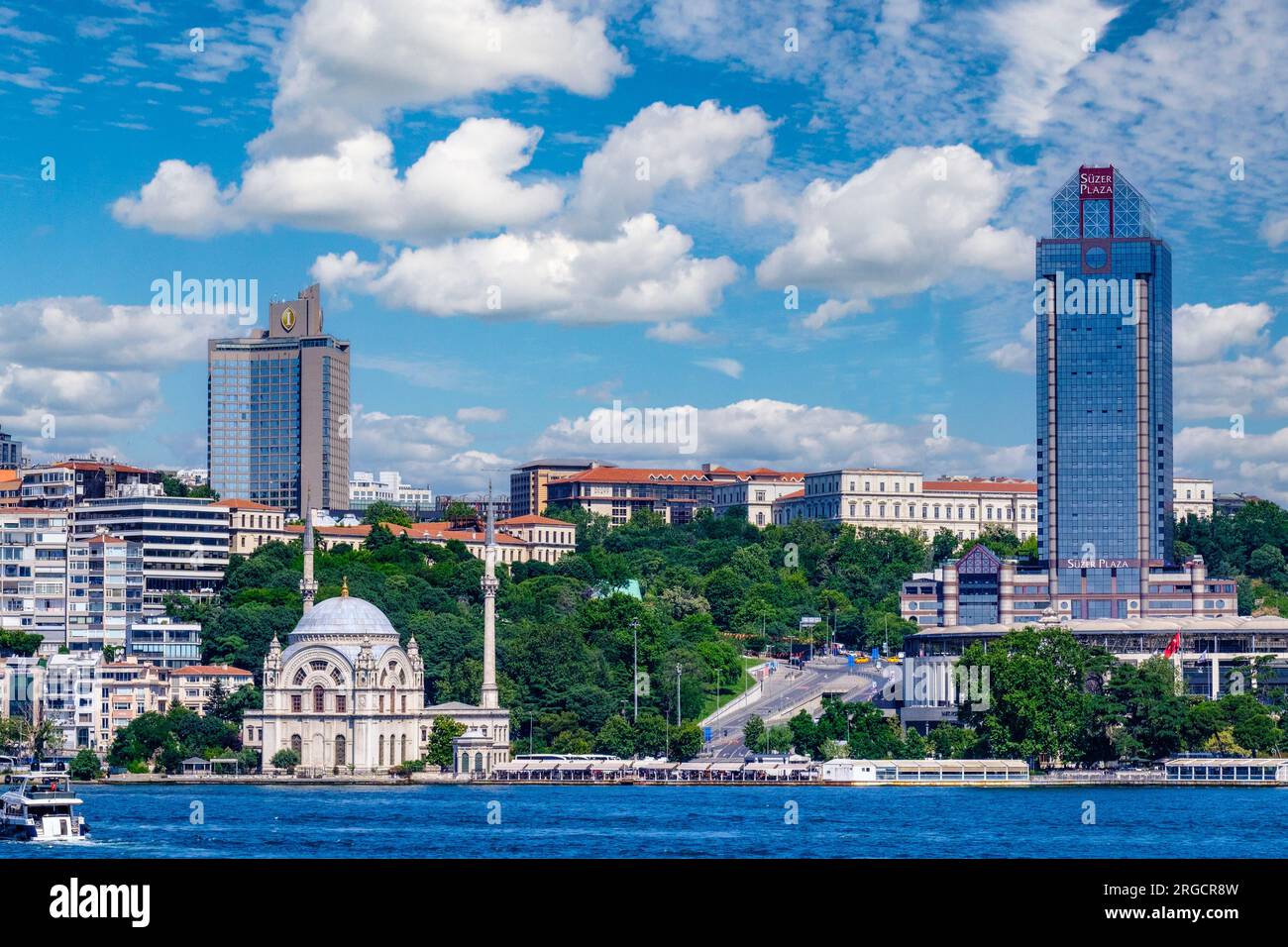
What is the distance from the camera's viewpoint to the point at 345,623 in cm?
8938

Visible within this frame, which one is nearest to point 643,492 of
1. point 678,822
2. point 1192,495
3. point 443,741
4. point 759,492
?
point 759,492

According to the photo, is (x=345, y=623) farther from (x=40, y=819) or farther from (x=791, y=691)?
(x=40, y=819)

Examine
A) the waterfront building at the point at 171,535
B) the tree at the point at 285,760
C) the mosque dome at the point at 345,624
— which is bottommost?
the tree at the point at 285,760

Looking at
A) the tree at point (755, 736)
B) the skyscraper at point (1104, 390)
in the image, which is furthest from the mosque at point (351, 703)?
the skyscraper at point (1104, 390)

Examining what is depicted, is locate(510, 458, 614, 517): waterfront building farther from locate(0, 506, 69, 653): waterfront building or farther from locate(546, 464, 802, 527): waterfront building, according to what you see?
locate(0, 506, 69, 653): waterfront building

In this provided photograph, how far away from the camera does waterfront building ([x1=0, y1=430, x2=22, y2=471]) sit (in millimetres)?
163625

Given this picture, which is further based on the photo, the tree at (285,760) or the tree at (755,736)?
the tree at (285,760)

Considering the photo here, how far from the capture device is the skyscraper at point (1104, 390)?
10475 centimetres

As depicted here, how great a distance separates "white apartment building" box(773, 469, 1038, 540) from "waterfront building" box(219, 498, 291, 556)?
39121 millimetres

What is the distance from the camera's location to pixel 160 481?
458 feet

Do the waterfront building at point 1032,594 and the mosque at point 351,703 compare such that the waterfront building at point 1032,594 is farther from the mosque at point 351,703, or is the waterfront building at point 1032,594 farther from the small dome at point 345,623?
the small dome at point 345,623

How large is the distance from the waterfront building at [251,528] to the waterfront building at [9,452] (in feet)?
125
